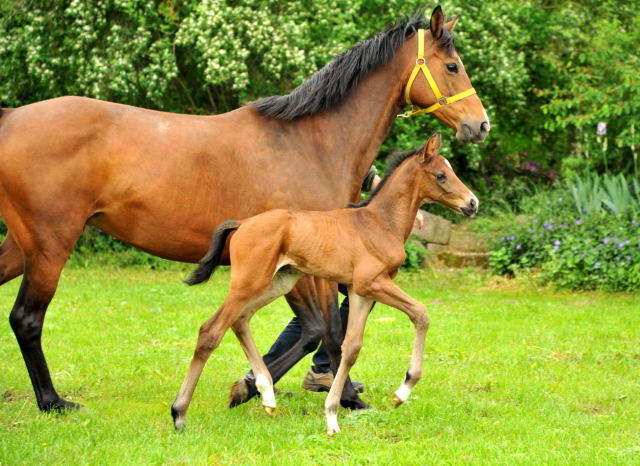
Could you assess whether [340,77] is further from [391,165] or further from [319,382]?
[319,382]

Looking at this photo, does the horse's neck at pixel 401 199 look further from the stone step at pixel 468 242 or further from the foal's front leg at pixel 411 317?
the stone step at pixel 468 242

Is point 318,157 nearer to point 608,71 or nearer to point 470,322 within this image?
point 470,322

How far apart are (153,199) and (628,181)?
8609 millimetres

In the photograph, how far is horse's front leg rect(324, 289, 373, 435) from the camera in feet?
16.2

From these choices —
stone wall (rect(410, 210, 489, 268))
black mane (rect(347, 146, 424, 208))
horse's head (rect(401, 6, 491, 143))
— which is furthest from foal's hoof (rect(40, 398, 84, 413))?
stone wall (rect(410, 210, 489, 268))

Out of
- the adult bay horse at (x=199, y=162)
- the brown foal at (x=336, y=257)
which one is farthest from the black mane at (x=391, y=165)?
the adult bay horse at (x=199, y=162)

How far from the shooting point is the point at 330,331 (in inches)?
214

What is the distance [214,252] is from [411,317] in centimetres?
123

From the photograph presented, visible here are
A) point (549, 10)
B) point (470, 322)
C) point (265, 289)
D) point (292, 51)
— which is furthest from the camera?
point (549, 10)

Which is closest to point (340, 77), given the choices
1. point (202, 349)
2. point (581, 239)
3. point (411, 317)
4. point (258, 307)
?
point (258, 307)

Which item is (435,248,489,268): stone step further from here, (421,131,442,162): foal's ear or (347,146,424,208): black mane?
(421,131,442,162): foal's ear

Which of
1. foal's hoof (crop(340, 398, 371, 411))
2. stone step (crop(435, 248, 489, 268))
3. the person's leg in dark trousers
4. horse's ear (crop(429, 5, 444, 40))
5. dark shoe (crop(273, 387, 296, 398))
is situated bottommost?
stone step (crop(435, 248, 489, 268))

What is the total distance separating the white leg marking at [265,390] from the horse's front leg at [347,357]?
1.12 ft

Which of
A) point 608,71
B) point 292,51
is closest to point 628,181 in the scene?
point 608,71
